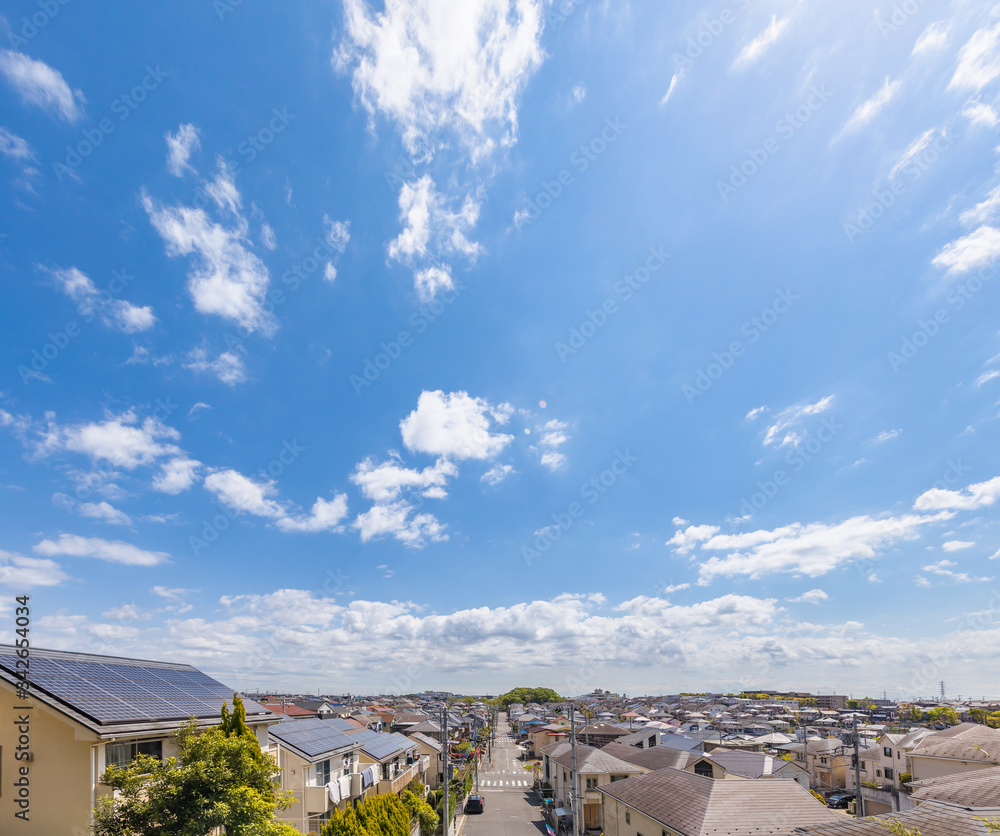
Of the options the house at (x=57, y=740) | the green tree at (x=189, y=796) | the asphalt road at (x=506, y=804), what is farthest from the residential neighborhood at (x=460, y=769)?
the green tree at (x=189, y=796)

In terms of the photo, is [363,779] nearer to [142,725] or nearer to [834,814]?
[142,725]

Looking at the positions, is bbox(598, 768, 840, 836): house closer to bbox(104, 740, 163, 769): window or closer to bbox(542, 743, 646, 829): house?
bbox(542, 743, 646, 829): house

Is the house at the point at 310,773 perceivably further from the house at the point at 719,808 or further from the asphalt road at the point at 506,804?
the house at the point at 719,808

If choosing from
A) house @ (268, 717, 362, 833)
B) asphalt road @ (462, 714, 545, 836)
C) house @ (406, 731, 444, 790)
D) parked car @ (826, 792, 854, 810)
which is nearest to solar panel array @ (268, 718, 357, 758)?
house @ (268, 717, 362, 833)

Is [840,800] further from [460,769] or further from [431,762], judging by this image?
[460,769]

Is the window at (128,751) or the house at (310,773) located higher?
the window at (128,751)
